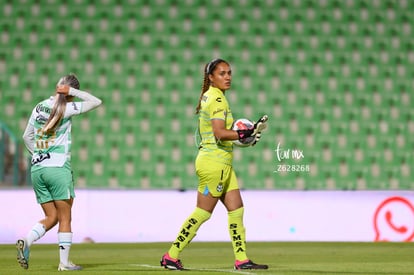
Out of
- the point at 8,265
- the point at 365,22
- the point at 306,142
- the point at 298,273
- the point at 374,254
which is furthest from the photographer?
the point at 365,22

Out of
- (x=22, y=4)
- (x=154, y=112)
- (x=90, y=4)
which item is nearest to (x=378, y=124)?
(x=154, y=112)

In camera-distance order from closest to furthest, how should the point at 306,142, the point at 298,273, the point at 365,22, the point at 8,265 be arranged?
1. the point at 298,273
2. the point at 8,265
3. the point at 306,142
4. the point at 365,22

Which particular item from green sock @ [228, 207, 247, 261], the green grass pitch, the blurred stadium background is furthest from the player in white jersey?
the blurred stadium background

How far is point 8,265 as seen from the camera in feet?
26.2

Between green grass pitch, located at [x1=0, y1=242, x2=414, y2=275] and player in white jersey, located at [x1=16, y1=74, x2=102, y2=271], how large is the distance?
0.35 metres

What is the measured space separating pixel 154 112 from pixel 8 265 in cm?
722

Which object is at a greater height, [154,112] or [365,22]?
[365,22]

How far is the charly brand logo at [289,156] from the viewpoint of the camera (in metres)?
14.5

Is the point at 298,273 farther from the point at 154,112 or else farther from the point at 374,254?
the point at 154,112

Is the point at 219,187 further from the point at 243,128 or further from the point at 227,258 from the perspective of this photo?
the point at 227,258

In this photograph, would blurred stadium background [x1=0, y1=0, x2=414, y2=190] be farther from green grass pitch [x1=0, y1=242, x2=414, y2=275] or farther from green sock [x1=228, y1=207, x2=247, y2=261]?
green sock [x1=228, y1=207, x2=247, y2=261]

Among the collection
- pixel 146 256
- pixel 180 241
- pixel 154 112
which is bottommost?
pixel 146 256

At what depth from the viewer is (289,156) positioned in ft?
48.8

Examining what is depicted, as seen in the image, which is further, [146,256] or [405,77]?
[405,77]
